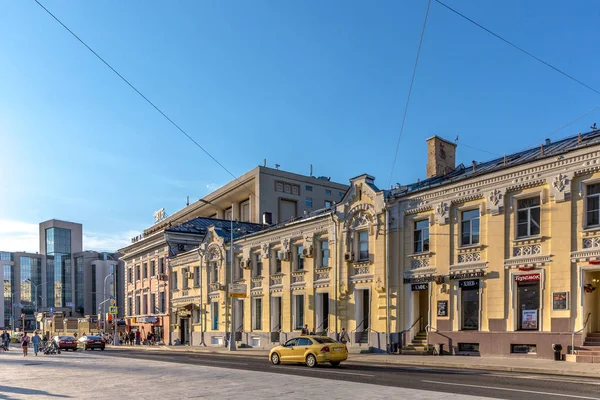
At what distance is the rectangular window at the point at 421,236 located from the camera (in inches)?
1151

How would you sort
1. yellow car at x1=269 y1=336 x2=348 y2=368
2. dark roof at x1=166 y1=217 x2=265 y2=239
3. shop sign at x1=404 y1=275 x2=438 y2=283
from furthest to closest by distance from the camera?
dark roof at x1=166 y1=217 x2=265 y2=239 < shop sign at x1=404 y1=275 x2=438 y2=283 < yellow car at x1=269 y1=336 x2=348 y2=368

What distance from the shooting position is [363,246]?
3284 cm

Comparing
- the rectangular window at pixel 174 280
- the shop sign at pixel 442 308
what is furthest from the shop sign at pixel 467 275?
the rectangular window at pixel 174 280

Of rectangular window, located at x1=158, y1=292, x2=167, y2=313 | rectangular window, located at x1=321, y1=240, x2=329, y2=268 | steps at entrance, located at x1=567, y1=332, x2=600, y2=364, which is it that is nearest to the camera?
steps at entrance, located at x1=567, y1=332, x2=600, y2=364

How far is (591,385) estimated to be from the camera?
47.9 ft

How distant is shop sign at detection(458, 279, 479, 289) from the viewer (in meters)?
26.4

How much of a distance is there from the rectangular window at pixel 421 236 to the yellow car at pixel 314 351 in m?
8.86

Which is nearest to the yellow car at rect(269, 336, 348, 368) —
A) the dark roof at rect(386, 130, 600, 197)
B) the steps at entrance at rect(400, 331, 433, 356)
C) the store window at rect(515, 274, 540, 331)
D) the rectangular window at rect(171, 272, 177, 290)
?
the steps at entrance at rect(400, 331, 433, 356)

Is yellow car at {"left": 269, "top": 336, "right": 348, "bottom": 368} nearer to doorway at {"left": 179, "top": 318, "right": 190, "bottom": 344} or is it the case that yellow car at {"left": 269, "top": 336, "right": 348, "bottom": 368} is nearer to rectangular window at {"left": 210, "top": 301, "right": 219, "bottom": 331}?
rectangular window at {"left": 210, "top": 301, "right": 219, "bottom": 331}

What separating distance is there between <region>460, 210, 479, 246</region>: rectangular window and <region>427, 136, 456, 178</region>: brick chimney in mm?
7476

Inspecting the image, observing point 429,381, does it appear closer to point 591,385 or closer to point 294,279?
point 591,385

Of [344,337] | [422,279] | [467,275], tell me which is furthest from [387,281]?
[467,275]

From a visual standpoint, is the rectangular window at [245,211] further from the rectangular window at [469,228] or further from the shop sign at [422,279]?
the rectangular window at [469,228]

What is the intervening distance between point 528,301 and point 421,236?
263 inches
